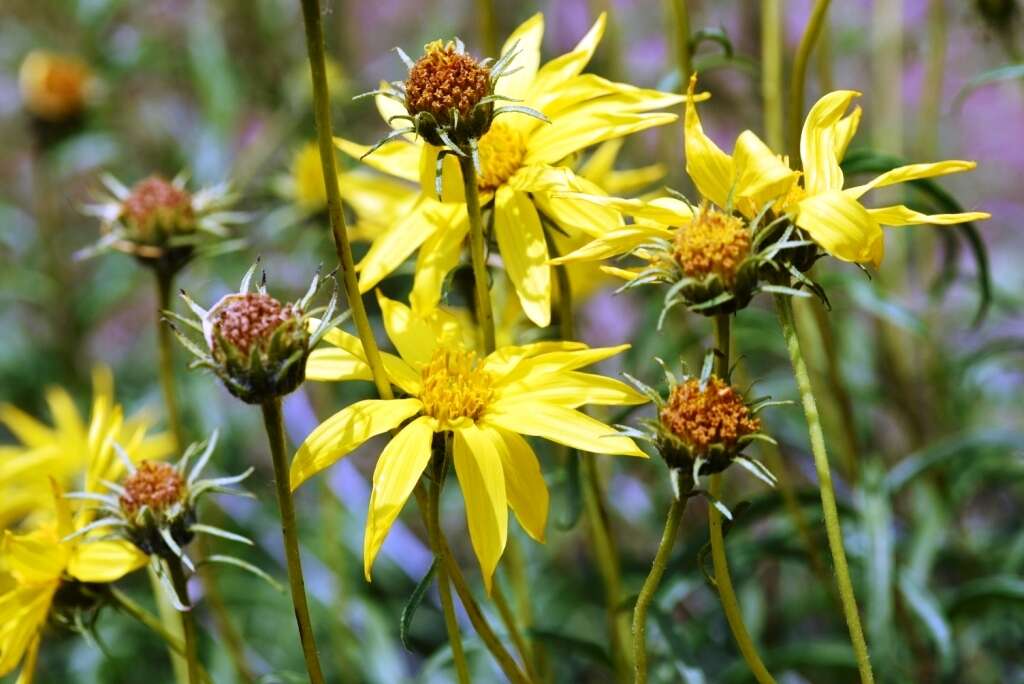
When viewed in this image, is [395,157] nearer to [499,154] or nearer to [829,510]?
[499,154]


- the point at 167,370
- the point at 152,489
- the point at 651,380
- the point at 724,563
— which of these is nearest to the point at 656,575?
the point at 724,563

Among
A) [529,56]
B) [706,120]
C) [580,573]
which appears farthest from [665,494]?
[706,120]

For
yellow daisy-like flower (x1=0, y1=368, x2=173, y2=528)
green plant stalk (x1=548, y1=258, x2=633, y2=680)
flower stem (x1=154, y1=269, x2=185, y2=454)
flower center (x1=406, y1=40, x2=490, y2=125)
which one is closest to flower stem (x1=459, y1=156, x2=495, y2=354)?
flower center (x1=406, y1=40, x2=490, y2=125)

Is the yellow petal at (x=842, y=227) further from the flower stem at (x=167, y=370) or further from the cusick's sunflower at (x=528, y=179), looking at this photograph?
the flower stem at (x=167, y=370)

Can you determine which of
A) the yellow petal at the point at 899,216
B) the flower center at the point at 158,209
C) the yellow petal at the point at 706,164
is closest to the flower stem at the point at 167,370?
the flower center at the point at 158,209

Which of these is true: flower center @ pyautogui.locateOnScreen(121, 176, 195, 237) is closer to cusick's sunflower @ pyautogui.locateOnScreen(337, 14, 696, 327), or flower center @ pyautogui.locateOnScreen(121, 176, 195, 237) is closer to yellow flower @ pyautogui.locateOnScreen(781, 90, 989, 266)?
cusick's sunflower @ pyautogui.locateOnScreen(337, 14, 696, 327)

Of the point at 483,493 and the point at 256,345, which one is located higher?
the point at 256,345

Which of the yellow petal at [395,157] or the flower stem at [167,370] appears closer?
the yellow petal at [395,157]
